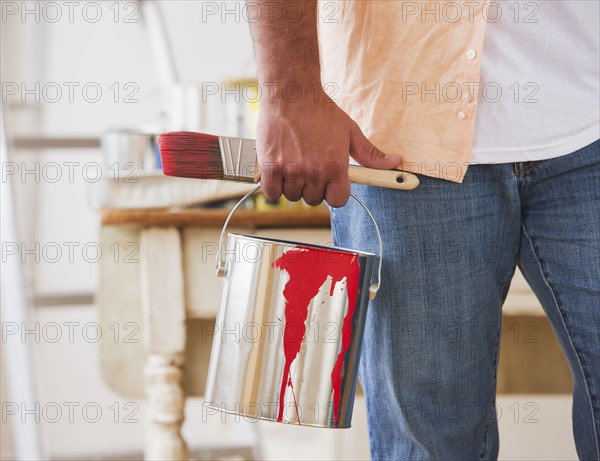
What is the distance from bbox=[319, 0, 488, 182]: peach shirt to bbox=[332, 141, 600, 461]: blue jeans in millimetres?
39

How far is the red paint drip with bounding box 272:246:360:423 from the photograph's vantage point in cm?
75

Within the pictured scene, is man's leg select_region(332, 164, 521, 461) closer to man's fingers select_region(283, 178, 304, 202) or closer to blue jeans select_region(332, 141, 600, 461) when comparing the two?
blue jeans select_region(332, 141, 600, 461)

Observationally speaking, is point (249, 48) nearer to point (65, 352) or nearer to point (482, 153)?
point (65, 352)

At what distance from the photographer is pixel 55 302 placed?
1645 mm

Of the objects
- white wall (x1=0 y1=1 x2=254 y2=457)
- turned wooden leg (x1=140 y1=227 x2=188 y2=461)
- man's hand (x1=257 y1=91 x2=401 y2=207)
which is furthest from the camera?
white wall (x1=0 y1=1 x2=254 y2=457)

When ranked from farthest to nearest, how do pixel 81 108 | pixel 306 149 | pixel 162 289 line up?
pixel 81 108, pixel 162 289, pixel 306 149

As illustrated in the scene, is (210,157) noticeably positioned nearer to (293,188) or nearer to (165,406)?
(293,188)

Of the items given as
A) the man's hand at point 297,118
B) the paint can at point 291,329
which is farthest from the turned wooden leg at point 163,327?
the man's hand at point 297,118

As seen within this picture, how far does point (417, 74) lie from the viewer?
2.52 feet

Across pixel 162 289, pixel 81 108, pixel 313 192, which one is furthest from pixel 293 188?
pixel 81 108

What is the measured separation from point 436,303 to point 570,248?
151mm

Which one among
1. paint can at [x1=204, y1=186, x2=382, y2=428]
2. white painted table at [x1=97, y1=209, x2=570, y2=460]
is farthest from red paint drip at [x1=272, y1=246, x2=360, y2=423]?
white painted table at [x1=97, y1=209, x2=570, y2=460]

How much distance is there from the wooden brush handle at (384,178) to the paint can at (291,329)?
33 millimetres

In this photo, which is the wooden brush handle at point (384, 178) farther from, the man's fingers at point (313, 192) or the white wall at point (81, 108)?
the white wall at point (81, 108)
